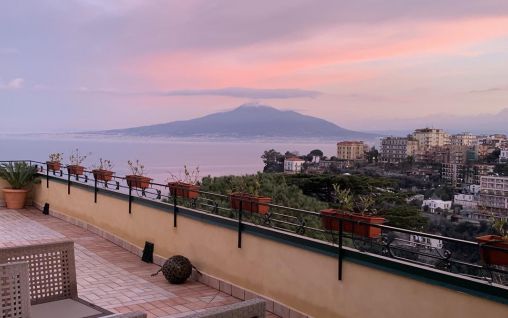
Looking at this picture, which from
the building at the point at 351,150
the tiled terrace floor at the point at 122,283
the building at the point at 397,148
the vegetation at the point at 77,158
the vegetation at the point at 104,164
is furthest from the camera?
the building at the point at 351,150

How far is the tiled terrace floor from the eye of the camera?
16.7ft

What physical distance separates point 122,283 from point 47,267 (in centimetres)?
290

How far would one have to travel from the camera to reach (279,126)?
1073 inches

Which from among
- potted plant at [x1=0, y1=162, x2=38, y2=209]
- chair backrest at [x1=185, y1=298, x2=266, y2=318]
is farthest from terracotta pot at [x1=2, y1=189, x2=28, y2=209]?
chair backrest at [x1=185, y1=298, x2=266, y2=318]

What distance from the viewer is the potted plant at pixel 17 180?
1114cm

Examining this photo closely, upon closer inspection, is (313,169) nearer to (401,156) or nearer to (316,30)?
(316,30)

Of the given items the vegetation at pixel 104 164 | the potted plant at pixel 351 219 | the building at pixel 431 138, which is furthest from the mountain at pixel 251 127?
the potted plant at pixel 351 219

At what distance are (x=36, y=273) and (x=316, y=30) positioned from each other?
1196 centimetres

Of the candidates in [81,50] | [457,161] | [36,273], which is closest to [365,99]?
[457,161]

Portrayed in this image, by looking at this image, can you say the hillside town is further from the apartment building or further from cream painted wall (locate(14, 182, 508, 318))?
cream painted wall (locate(14, 182, 508, 318))

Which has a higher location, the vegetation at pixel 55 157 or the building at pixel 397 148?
the building at pixel 397 148

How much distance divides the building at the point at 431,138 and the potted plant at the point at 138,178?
5.37 m

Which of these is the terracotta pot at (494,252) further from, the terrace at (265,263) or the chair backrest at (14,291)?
the chair backrest at (14,291)

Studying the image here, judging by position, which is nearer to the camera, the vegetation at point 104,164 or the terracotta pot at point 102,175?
the terracotta pot at point 102,175
